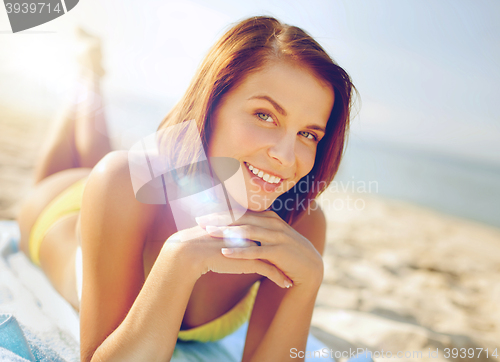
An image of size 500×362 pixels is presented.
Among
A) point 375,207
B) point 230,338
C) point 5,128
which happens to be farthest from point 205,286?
point 5,128

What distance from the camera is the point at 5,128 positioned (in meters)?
7.91

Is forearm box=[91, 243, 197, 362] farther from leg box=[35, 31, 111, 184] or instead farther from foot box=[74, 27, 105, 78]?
foot box=[74, 27, 105, 78]

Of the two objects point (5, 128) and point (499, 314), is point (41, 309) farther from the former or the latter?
point (5, 128)

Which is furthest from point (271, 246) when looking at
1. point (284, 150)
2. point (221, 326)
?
point (221, 326)

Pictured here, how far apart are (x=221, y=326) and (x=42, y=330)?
938 mm

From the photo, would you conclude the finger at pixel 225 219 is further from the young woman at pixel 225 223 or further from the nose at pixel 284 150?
the nose at pixel 284 150

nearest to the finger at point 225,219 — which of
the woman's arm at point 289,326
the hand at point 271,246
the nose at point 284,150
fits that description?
the hand at point 271,246

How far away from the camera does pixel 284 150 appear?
1.25m

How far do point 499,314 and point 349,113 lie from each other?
2.94 metres

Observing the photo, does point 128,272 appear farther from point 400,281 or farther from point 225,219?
point 400,281

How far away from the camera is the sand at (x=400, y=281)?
225cm

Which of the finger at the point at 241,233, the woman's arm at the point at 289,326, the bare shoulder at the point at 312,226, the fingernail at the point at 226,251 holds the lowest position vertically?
the woman's arm at the point at 289,326

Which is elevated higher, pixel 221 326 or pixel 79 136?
pixel 79 136

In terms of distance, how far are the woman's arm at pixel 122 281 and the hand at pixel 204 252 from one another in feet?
0.04
